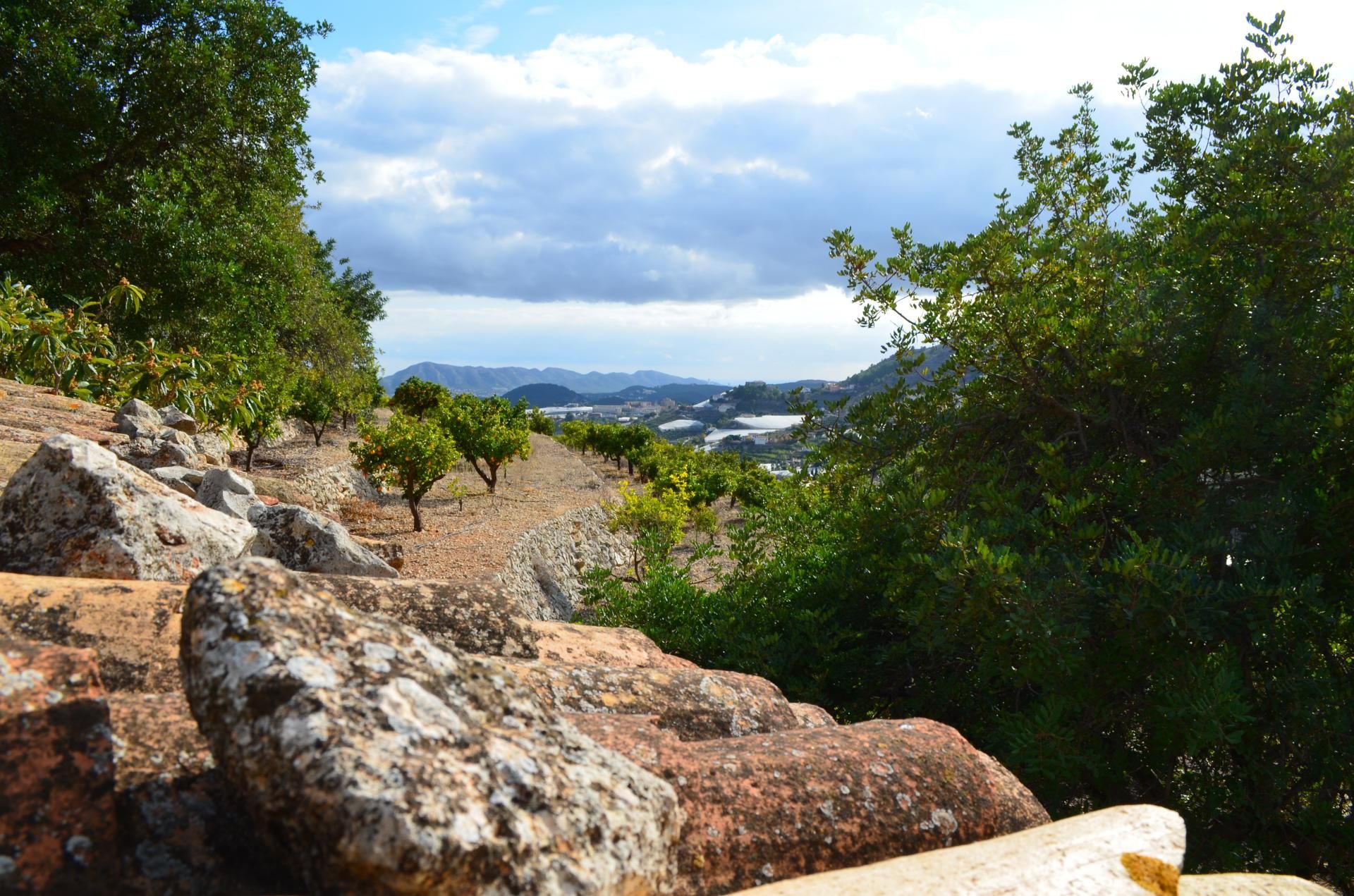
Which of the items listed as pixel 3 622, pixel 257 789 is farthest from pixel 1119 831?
pixel 3 622

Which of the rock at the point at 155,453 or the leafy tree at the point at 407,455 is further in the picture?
the leafy tree at the point at 407,455

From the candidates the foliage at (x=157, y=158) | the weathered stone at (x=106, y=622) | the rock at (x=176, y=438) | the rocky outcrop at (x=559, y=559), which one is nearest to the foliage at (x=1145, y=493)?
the weathered stone at (x=106, y=622)

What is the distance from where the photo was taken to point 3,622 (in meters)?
2.83

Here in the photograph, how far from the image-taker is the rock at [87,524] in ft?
12.6

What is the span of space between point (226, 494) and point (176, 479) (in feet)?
4.33

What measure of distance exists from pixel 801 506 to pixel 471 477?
23.0 meters

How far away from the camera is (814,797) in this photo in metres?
2.75

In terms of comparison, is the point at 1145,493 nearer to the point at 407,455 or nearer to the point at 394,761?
the point at 394,761

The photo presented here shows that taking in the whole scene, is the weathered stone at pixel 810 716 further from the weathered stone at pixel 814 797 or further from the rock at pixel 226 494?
the rock at pixel 226 494

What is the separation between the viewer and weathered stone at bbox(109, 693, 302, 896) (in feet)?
6.45

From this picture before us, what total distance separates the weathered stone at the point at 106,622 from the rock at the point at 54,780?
88cm

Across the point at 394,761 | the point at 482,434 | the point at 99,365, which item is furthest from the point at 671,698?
the point at 482,434

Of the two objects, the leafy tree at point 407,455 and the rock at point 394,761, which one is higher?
the rock at point 394,761

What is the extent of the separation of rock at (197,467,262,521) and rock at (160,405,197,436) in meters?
7.55
